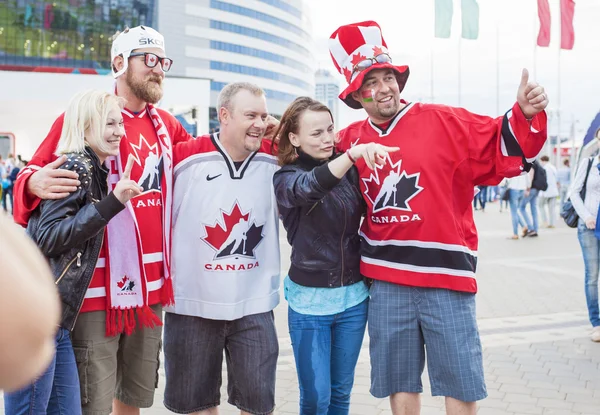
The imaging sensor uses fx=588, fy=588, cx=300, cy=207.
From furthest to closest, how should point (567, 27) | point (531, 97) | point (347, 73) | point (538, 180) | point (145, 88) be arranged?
point (567, 27), point (538, 180), point (347, 73), point (145, 88), point (531, 97)

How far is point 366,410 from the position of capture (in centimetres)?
421

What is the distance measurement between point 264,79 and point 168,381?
86.1 meters

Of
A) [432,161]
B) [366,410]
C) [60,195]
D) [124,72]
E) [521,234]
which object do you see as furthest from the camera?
[521,234]

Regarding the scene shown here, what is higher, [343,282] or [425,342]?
[343,282]

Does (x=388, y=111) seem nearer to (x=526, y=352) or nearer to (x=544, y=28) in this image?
(x=526, y=352)

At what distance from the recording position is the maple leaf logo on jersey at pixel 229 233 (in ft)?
10.6

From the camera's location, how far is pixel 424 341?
3154 millimetres

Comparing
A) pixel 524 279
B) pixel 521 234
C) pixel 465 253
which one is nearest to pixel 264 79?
pixel 521 234

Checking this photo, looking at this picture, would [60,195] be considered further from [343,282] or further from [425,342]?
[425,342]

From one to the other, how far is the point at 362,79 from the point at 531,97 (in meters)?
0.87

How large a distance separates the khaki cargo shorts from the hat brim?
1591 millimetres

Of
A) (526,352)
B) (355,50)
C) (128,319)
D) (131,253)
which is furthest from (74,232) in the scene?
(526,352)

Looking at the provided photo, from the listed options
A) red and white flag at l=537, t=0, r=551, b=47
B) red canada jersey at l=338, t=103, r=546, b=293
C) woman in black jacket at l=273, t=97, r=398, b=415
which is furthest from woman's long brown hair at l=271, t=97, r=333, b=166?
red and white flag at l=537, t=0, r=551, b=47

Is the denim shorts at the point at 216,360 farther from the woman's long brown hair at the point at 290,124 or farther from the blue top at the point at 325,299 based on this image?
the woman's long brown hair at the point at 290,124
